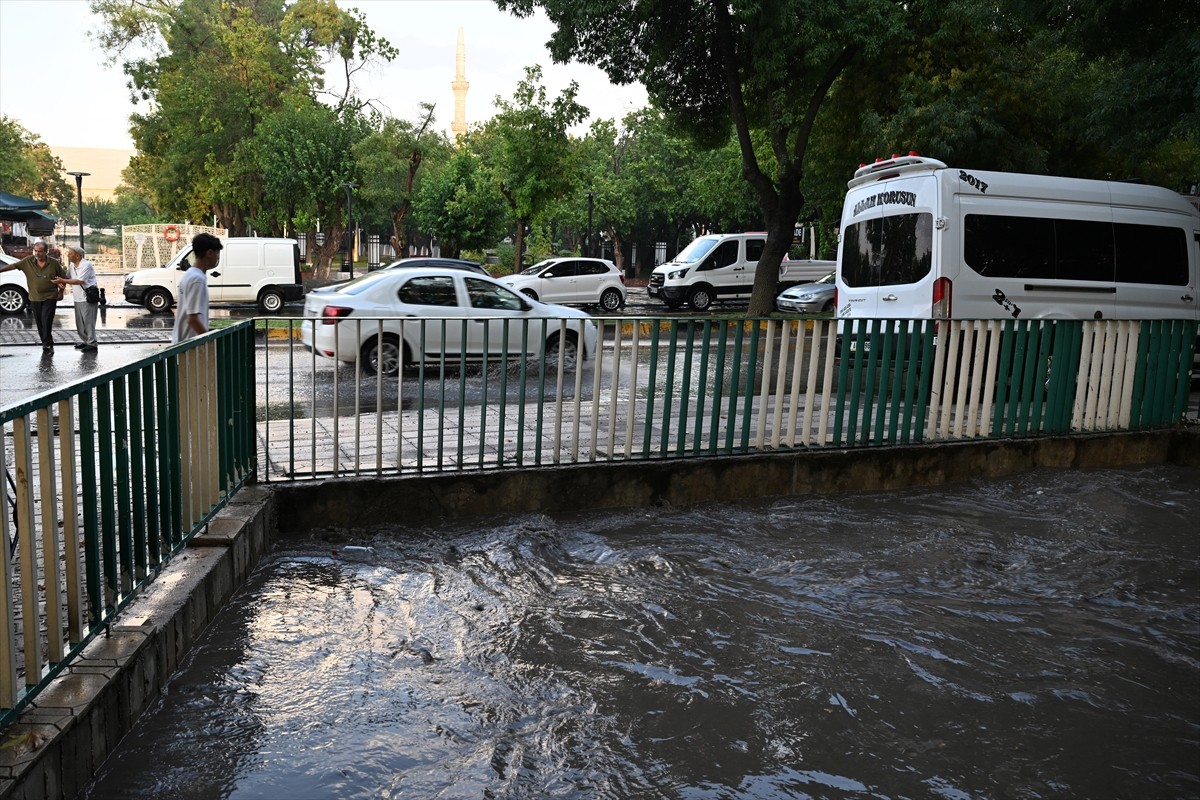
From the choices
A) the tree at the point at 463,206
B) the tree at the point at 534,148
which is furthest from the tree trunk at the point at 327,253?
the tree at the point at 534,148

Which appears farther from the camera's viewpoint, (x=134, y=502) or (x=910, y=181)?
(x=910, y=181)

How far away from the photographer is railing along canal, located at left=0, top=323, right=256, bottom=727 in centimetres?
299

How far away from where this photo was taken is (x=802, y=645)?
4762 millimetres

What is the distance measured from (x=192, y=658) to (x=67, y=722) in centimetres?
127

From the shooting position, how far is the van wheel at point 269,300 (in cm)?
2559

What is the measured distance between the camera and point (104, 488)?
3.63m

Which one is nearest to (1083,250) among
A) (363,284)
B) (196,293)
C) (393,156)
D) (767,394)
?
(767,394)

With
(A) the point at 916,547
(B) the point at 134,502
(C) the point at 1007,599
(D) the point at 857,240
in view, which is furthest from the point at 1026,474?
(B) the point at 134,502

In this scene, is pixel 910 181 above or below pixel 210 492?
above

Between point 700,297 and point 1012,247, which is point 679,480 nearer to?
point 1012,247

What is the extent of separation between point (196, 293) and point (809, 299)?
18.7 m

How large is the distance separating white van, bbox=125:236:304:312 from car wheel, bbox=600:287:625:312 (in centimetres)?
763

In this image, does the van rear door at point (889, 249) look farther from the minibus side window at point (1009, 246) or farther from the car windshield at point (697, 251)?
the car windshield at point (697, 251)

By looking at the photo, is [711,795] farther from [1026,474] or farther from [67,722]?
[1026,474]
